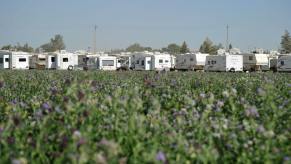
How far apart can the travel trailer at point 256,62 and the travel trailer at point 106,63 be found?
Result: 15.4 metres

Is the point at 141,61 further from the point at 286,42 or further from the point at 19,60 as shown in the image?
the point at 286,42

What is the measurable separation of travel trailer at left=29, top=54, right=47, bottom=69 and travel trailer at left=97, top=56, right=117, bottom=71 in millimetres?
7065

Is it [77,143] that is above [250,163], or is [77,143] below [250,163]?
above

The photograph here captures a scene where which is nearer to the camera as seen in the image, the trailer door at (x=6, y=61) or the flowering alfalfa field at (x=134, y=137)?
the flowering alfalfa field at (x=134, y=137)

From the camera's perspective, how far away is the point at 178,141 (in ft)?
12.0

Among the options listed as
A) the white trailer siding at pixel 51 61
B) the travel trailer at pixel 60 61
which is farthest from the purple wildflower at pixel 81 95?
the white trailer siding at pixel 51 61

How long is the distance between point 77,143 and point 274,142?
179cm

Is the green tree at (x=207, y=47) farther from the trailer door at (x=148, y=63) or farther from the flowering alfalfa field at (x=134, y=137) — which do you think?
the flowering alfalfa field at (x=134, y=137)

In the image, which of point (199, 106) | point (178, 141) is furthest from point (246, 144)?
point (199, 106)

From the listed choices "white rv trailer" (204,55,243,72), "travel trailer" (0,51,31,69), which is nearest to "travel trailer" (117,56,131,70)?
"white rv trailer" (204,55,243,72)

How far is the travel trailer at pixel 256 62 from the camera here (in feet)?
156

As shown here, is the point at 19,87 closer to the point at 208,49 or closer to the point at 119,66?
the point at 119,66

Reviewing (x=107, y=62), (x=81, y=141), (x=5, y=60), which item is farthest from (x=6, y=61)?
(x=81, y=141)

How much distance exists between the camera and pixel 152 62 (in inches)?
1948
